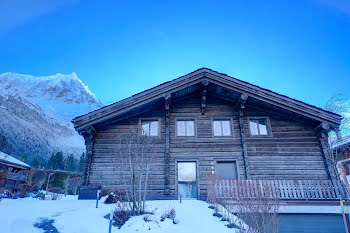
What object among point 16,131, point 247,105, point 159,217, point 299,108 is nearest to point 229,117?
point 247,105

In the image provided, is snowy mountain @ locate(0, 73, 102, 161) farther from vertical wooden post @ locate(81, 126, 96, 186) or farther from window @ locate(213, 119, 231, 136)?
window @ locate(213, 119, 231, 136)

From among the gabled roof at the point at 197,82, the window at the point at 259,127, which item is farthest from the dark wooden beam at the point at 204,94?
A: the window at the point at 259,127

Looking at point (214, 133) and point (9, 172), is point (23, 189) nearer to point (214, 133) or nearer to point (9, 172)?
point (9, 172)

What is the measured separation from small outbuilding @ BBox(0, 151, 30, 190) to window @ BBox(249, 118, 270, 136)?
22.6 meters

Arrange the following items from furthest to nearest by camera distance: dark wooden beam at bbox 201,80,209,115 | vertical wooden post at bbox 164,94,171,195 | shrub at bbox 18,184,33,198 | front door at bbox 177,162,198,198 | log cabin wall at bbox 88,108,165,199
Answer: shrub at bbox 18,184,33,198, front door at bbox 177,162,198,198, dark wooden beam at bbox 201,80,209,115, log cabin wall at bbox 88,108,165,199, vertical wooden post at bbox 164,94,171,195

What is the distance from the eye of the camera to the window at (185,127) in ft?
39.6

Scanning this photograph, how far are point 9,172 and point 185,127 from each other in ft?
72.7

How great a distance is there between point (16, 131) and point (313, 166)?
8902 centimetres

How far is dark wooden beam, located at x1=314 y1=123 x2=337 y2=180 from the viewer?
10.6m

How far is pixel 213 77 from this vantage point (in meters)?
11.7

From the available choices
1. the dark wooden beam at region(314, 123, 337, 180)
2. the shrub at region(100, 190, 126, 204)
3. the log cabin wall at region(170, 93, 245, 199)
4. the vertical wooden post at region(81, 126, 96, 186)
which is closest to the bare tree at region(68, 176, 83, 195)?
the vertical wooden post at region(81, 126, 96, 186)

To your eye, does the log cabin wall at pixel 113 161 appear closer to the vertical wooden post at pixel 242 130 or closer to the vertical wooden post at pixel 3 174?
the vertical wooden post at pixel 242 130

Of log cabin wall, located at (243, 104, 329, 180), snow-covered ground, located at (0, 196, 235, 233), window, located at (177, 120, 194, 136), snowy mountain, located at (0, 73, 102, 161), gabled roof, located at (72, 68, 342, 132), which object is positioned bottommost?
snow-covered ground, located at (0, 196, 235, 233)

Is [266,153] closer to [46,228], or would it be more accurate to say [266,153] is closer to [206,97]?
[206,97]
